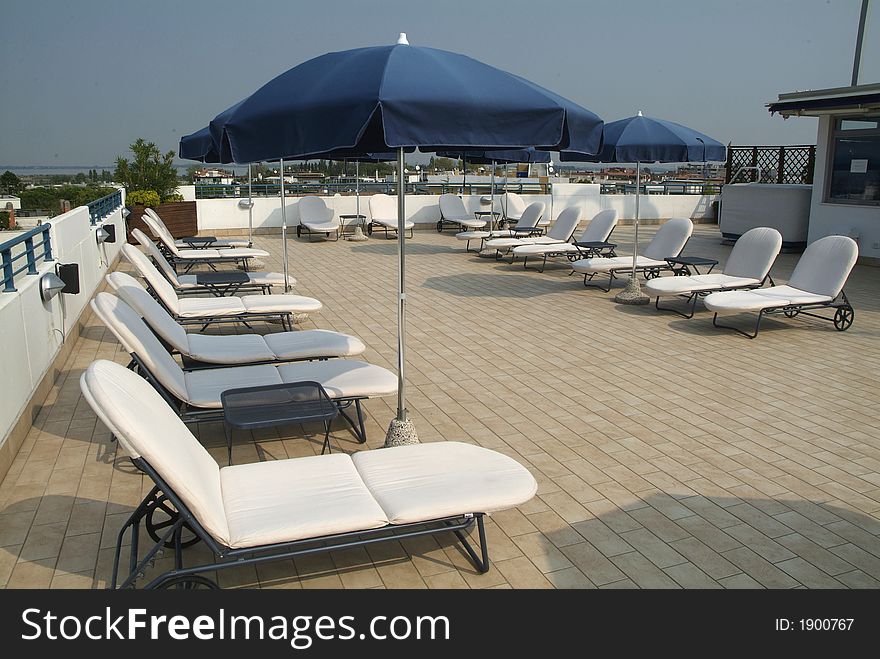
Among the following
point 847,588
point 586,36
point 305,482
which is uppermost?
point 586,36

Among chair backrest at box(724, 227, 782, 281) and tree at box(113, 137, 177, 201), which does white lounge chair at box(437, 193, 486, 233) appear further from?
→ chair backrest at box(724, 227, 782, 281)

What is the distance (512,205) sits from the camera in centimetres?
1816

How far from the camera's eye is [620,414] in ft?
17.4

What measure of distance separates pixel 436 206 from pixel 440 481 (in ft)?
53.9

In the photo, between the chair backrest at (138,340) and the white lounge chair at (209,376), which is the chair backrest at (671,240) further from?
the chair backrest at (138,340)

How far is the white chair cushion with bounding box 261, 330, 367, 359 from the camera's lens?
5.37m

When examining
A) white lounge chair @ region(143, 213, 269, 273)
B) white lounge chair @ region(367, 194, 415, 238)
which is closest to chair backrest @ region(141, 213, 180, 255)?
white lounge chair @ region(143, 213, 269, 273)

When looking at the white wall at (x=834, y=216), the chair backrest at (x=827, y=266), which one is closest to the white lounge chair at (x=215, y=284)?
the chair backrest at (x=827, y=266)

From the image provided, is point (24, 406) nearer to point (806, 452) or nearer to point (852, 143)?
point (806, 452)

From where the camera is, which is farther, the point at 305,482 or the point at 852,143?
the point at 852,143

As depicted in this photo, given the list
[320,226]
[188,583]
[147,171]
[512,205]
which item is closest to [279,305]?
[188,583]
